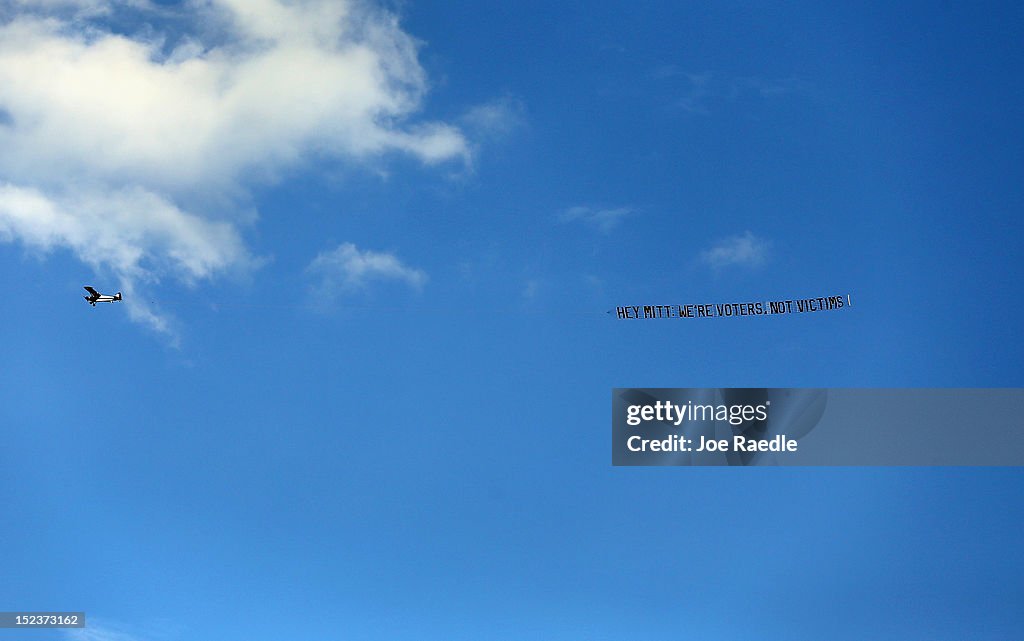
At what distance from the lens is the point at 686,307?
99438 mm

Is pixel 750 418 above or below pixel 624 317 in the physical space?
below

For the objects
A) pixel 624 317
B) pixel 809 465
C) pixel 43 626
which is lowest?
pixel 43 626

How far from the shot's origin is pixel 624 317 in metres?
100

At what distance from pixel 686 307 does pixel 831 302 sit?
623 inches

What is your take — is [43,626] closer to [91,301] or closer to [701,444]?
[91,301]

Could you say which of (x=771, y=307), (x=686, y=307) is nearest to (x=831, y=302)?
(x=771, y=307)

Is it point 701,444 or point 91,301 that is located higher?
point 91,301

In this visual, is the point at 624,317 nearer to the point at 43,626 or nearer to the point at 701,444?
the point at 701,444

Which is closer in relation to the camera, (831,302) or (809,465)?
(809,465)

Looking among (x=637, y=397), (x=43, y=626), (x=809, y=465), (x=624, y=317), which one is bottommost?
(x=43, y=626)

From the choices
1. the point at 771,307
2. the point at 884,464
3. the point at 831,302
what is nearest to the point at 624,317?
the point at 771,307

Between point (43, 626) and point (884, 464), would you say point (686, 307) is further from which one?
point (43, 626)

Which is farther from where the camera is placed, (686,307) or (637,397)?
(686,307)

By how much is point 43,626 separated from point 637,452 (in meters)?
59.8
